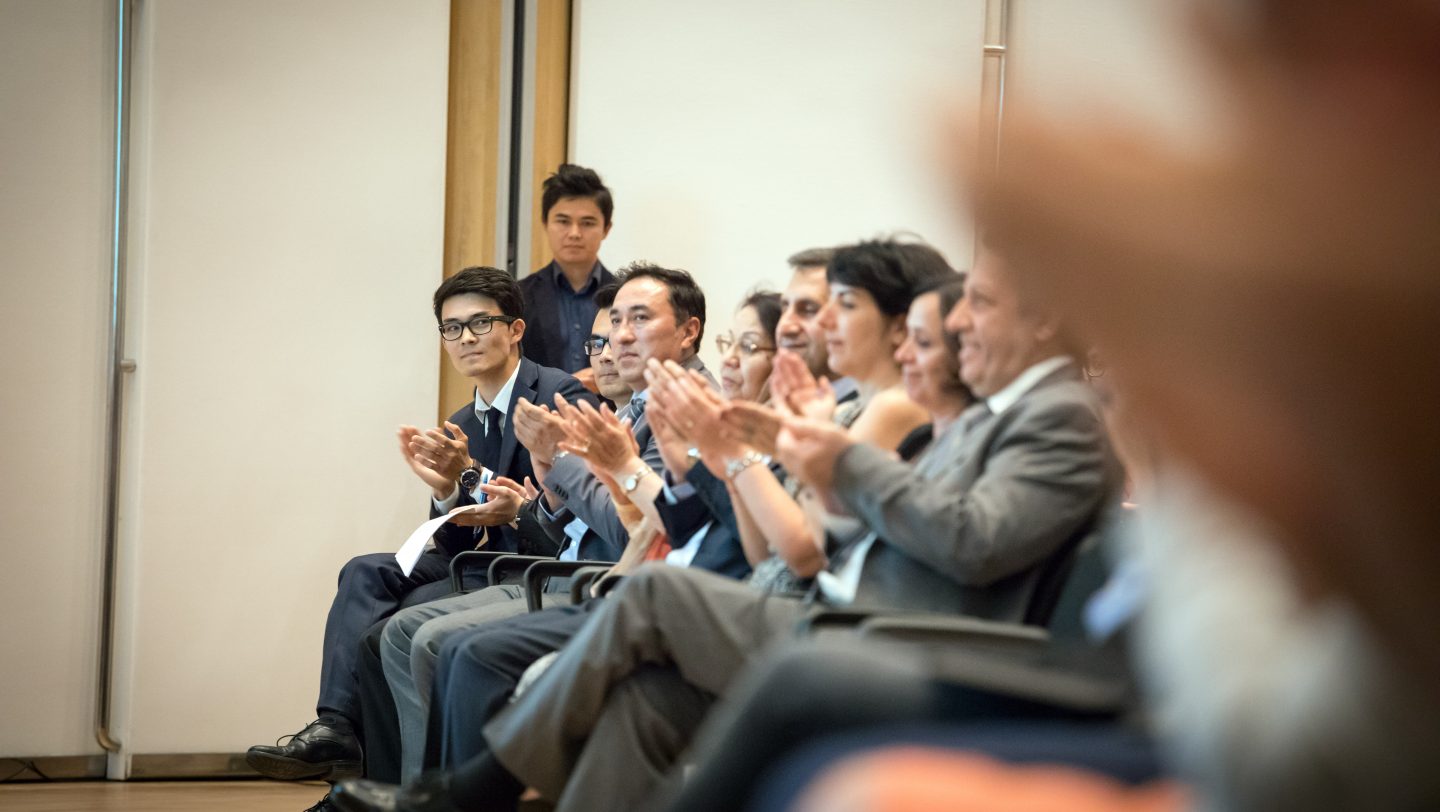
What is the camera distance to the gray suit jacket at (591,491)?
343cm

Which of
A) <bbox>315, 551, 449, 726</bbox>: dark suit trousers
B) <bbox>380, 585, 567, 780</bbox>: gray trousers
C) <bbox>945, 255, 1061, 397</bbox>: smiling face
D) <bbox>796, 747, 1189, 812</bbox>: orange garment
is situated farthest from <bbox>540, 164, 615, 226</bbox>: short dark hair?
<bbox>796, 747, 1189, 812</bbox>: orange garment

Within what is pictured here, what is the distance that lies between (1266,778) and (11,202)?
489cm

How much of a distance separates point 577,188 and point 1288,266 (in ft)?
13.8

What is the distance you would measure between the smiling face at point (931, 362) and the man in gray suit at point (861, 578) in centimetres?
12

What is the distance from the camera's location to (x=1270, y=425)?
73 cm

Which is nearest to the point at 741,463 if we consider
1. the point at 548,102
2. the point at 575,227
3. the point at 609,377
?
the point at 609,377

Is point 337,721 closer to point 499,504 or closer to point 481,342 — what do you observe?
point 499,504

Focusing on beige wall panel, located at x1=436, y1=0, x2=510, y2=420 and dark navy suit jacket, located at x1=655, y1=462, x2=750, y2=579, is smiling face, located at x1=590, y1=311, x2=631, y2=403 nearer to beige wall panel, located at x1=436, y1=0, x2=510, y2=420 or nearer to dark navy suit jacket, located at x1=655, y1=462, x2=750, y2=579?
beige wall panel, located at x1=436, y1=0, x2=510, y2=420

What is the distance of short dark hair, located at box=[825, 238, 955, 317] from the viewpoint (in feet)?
8.78

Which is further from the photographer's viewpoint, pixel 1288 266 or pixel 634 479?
pixel 634 479

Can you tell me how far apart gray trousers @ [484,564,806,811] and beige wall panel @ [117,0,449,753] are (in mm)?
3043

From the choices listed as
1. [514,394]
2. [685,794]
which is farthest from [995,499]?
[514,394]

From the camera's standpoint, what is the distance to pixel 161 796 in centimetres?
447

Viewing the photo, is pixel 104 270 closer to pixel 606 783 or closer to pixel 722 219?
pixel 722 219
